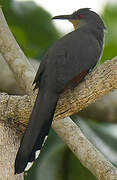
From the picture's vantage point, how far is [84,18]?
3.46 meters

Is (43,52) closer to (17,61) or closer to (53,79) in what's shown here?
(17,61)

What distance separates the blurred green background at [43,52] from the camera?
4625 millimetres

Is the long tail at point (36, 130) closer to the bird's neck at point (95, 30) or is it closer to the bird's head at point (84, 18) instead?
the bird's neck at point (95, 30)

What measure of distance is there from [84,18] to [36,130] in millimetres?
933

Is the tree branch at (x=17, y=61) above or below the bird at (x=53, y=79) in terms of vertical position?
below

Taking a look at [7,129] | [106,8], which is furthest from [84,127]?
[7,129]

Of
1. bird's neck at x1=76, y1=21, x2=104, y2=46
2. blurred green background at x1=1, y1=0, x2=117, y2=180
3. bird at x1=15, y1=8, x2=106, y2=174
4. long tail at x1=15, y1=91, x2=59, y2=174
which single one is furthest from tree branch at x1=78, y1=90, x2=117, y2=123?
long tail at x1=15, y1=91, x2=59, y2=174

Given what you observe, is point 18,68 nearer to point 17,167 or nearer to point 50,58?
point 50,58

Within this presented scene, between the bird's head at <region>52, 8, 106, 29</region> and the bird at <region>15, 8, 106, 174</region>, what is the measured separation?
0.84ft

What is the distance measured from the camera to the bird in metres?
2.79

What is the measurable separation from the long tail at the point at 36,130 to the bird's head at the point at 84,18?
699mm

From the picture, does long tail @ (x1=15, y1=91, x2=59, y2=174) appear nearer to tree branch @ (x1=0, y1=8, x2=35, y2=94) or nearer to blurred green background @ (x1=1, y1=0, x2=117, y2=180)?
tree branch @ (x1=0, y1=8, x2=35, y2=94)

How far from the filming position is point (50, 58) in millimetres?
2945

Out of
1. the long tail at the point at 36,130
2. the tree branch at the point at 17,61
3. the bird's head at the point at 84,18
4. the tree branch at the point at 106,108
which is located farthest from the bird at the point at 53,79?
the tree branch at the point at 106,108
